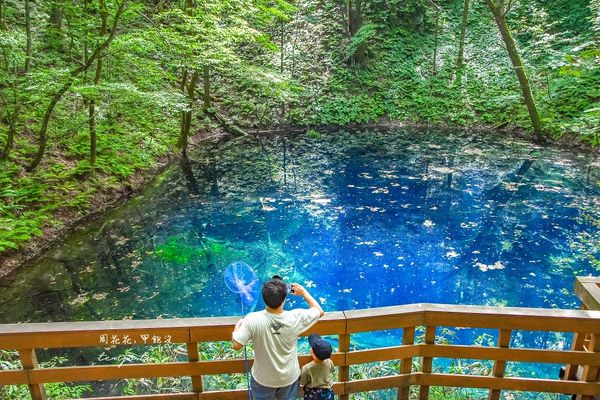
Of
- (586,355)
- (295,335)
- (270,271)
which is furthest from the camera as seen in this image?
(270,271)

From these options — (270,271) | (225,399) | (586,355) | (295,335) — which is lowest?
(270,271)

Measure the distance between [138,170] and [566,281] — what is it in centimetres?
1225

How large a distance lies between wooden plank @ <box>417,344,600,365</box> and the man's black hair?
1.31 meters

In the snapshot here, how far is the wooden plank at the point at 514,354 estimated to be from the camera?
10.3 ft

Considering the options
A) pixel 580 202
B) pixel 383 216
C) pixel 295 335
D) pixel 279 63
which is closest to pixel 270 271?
pixel 383 216

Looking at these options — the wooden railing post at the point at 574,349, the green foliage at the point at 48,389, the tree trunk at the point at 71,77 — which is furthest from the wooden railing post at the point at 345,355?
the tree trunk at the point at 71,77

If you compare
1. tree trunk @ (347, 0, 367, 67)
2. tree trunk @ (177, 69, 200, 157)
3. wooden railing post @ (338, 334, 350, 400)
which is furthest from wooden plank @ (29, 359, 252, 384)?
tree trunk @ (347, 0, 367, 67)

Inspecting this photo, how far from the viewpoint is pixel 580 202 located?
38.3ft

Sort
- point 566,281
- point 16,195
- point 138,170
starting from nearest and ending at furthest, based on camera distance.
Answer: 1. point 566,281
2. point 16,195
3. point 138,170

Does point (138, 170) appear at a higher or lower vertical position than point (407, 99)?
lower

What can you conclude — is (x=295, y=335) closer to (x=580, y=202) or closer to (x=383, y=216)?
(x=383, y=216)

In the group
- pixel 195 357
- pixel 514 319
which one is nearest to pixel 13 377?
pixel 195 357

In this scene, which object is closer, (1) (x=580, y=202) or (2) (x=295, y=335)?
(2) (x=295, y=335)

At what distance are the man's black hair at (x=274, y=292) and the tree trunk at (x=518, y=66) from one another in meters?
17.8
